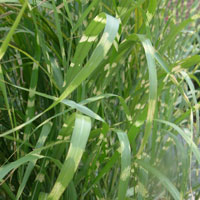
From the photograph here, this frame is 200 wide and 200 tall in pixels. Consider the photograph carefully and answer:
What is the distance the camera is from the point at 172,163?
3.27 ft

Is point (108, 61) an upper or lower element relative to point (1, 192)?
upper

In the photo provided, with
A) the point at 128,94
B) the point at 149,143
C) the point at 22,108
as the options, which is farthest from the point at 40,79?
the point at 149,143

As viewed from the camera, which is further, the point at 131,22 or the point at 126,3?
the point at 131,22

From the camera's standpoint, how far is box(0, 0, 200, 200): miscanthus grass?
1.63 ft

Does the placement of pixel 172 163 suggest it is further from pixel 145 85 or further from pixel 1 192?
pixel 1 192

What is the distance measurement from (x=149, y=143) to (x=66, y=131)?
1.18ft

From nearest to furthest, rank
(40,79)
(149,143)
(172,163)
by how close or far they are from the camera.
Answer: (40,79) < (149,143) < (172,163)

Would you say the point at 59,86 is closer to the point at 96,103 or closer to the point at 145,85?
the point at 96,103

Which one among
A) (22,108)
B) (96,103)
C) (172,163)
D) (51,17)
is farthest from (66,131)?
(172,163)

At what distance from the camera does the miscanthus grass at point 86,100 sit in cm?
50

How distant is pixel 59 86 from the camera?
0.63 meters

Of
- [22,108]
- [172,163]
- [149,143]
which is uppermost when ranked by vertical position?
[22,108]

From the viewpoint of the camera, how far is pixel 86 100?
0.51 meters

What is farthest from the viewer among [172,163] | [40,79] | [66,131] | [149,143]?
[172,163]
